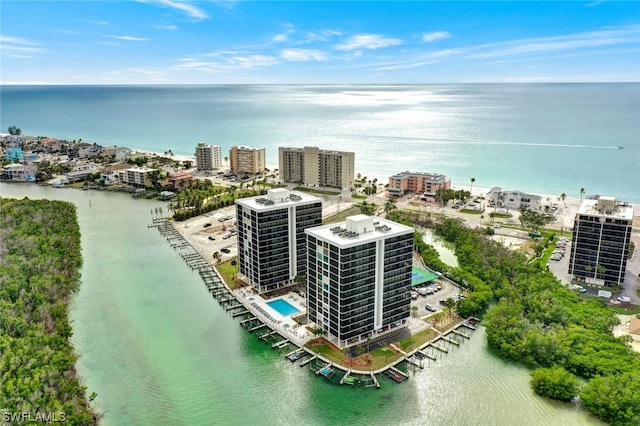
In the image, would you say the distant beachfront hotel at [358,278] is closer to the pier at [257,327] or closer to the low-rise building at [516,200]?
the pier at [257,327]

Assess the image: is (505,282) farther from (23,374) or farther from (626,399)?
(23,374)

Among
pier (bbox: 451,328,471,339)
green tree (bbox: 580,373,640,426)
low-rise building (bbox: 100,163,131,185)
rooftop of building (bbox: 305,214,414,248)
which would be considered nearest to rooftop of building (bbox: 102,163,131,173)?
low-rise building (bbox: 100,163,131,185)

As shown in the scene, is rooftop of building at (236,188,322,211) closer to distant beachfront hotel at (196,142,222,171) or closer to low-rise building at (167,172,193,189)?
low-rise building at (167,172,193,189)

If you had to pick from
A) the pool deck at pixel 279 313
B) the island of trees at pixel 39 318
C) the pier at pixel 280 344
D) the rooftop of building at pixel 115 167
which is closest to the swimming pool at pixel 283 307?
the pool deck at pixel 279 313

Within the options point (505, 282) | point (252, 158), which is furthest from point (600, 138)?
point (505, 282)

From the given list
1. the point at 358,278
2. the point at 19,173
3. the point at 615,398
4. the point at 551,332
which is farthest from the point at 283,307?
the point at 19,173

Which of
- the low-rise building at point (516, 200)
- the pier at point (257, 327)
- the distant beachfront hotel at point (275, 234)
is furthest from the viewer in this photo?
the low-rise building at point (516, 200)

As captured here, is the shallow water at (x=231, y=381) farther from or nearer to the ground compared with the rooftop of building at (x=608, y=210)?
nearer to the ground

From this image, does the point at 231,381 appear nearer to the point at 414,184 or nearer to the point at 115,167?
the point at 414,184
